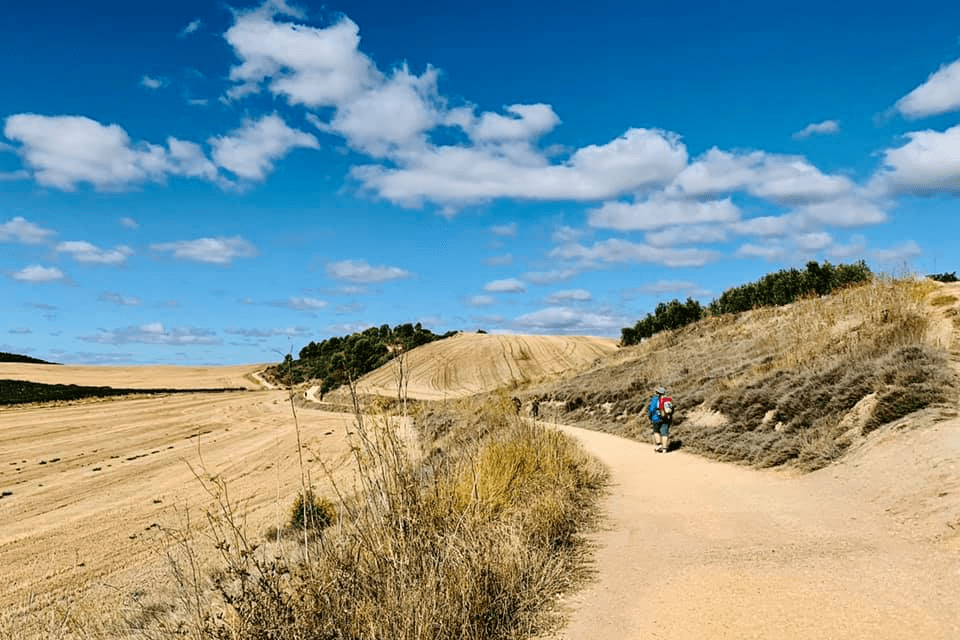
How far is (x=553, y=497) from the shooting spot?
314 inches

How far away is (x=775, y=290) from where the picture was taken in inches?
1657

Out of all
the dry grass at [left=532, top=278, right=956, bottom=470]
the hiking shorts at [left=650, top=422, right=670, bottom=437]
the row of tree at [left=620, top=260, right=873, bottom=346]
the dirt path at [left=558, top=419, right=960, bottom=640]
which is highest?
the row of tree at [left=620, top=260, right=873, bottom=346]

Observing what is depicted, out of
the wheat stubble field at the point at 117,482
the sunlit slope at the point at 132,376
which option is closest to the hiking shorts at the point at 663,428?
the wheat stubble field at the point at 117,482

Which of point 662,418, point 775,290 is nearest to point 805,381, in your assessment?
point 662,418

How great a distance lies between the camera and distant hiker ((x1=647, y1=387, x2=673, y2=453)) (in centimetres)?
1512

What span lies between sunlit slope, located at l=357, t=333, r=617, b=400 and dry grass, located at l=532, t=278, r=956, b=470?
1399 inches

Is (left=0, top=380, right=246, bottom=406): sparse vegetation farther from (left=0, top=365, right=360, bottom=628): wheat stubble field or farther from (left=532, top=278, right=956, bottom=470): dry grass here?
(left=532, top=278, right=956, bottom=470): dry grass

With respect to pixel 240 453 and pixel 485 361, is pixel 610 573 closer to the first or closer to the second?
pixel 240 453

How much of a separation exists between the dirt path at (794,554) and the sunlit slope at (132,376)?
9573 centimetres

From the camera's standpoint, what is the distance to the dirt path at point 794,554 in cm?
470

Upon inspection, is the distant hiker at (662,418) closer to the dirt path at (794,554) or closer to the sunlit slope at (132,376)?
the dirt path at (794,554)

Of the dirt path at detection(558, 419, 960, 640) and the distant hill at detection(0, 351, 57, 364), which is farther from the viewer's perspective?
the distant hill at detection(0, 351, 57, 364)

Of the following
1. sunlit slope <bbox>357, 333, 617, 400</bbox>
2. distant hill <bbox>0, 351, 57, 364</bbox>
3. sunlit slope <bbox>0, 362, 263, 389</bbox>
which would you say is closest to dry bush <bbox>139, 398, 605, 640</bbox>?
sunlit slope <bbox>357, 333, 617, 400</bbox>

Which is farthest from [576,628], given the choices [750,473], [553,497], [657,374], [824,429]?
[657,374]
